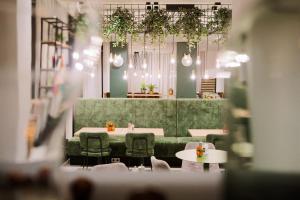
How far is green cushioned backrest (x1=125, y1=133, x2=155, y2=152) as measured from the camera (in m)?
6.07

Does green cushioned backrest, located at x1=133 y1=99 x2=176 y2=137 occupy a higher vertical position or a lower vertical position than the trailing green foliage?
lower

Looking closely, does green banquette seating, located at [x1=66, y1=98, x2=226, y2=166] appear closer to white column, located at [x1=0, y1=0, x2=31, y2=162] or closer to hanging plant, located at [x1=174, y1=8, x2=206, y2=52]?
hanging plant, located at [x1=174, y1=8, x2=206, y2=52]

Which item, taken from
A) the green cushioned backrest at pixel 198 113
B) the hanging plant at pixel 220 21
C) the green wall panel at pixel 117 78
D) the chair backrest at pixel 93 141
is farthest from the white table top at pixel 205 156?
the green wall panel at pixel 117 78

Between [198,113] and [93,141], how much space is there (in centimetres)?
270

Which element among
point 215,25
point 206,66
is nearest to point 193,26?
point 215,25

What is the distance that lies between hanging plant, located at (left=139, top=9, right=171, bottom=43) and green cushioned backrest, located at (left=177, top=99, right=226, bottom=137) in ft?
5.48

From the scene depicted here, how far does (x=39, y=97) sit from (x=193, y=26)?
20.0 ft

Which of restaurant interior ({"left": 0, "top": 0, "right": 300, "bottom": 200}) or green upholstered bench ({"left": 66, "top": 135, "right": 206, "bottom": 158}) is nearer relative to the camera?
restaurant interior ({"left": 0, "top": 0, "right": 300, "bottom": 200})

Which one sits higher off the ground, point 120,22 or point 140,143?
point 120,22

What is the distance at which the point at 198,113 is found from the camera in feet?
25.8

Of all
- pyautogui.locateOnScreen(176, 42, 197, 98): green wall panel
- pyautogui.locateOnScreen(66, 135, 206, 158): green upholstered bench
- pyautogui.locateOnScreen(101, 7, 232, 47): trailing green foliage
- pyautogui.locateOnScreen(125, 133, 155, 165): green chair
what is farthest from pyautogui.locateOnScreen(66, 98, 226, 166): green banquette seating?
pyautogui.locateOnScreen(176, 42, 197, 98): green wall panel

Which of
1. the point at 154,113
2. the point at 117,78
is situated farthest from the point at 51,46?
the point at 117,78

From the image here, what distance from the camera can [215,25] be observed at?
23.5 feet

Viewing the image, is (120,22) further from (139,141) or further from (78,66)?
(78,66)
